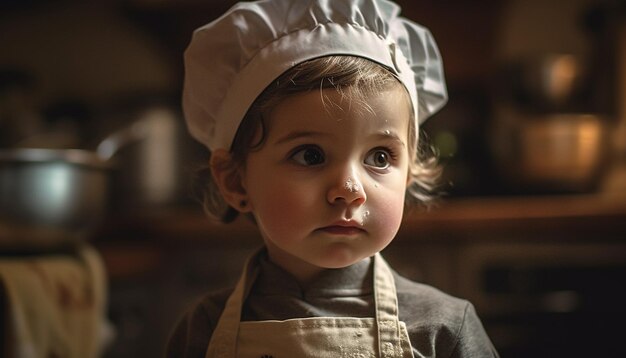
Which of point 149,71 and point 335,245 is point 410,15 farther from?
point 335,245

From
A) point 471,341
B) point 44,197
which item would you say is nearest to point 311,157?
point 471,341

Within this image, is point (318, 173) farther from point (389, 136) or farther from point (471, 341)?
point (471, 341)

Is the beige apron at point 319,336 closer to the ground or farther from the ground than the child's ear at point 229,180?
closer to the ground

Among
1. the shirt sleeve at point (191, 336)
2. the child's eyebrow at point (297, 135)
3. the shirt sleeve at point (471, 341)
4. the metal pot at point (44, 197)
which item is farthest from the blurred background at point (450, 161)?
the shirt sleeve at point (471, 341)

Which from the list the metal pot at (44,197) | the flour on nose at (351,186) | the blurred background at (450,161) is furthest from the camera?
the blurred background at (450,161)

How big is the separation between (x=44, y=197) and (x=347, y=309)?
0.64 metres

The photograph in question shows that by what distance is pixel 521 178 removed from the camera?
1622mm

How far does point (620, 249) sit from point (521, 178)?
10.9 inches

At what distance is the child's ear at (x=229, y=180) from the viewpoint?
69cm

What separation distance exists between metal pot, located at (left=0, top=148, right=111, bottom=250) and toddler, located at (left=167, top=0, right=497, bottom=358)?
0.49m

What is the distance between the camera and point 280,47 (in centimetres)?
62

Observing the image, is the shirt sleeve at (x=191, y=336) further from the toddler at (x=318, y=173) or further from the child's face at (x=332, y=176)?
the child's face at (x=332, y=176)

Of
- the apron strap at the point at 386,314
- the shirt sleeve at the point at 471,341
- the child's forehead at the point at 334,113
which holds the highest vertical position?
the child's forehead at the point at 334,113

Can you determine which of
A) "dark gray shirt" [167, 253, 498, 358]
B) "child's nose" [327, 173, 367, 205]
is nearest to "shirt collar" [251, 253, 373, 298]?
"dark gray shirt" [167, 253, 498, 358]
